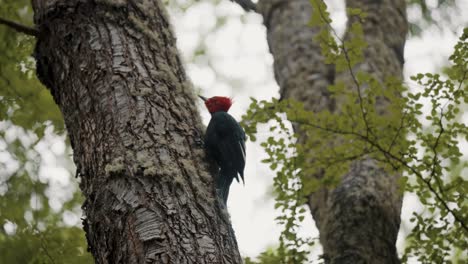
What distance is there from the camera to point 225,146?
3.29m

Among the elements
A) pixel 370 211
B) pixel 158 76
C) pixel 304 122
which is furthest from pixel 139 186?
pixel 370 211

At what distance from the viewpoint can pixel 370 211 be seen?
3.82 meters

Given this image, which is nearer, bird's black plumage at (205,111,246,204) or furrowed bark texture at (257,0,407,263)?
bird's black plumage at (205,111,246,204)

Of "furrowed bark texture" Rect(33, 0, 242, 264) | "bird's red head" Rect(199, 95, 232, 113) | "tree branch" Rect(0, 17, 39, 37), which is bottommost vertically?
"furrowed bark texture" Rect(33, 0, 242, 264)

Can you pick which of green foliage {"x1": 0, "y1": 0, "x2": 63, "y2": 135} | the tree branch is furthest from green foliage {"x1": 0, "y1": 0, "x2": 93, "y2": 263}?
the tree branch

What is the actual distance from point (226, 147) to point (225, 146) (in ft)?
0.11

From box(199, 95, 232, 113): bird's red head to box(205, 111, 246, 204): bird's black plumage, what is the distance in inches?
20.3

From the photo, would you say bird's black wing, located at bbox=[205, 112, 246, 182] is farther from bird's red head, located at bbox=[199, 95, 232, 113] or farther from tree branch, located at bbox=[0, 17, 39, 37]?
tree branch, located at bbox=[0, 17, 39, 37]

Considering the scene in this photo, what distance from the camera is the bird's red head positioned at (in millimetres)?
4430

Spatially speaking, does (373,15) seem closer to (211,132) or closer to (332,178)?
(332,178)

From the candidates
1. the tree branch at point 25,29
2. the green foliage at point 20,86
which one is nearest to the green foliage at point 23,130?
the green foliage at point 20,86

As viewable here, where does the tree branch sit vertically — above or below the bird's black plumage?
above

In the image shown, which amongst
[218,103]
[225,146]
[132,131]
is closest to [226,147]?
[225,146]

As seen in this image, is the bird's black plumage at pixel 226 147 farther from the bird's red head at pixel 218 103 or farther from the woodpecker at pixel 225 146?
the bird's red head at pixel 218 103
